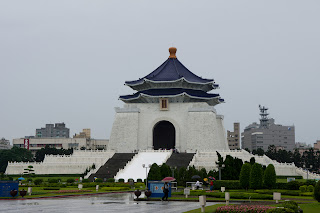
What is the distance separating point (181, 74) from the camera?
206 feet

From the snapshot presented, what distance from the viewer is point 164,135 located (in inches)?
2616

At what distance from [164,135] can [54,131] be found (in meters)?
73.0

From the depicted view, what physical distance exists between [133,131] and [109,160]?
1013 centimetres

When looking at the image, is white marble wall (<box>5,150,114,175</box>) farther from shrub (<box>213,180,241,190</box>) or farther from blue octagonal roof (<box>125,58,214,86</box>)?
shrub (<box>213,180,241,190</box>)

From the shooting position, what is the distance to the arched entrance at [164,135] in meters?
65.4

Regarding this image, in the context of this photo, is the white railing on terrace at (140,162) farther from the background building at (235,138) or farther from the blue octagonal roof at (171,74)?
the background building at (235,138)

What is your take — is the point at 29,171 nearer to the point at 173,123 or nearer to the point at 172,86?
the point at 173,123

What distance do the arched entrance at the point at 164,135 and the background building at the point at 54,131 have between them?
70830 mm

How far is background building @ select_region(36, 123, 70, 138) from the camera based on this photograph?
5208 inches

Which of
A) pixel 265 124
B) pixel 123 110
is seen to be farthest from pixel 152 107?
pixel 265 124

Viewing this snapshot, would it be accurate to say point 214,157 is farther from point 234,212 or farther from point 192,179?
point 234,212

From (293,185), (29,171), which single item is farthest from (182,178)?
(29,171)

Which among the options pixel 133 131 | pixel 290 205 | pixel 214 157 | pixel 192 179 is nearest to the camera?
pixel 290 205

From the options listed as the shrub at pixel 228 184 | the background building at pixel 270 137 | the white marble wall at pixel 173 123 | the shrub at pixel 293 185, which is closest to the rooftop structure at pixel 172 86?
the white marble wall at pixel 173 123
